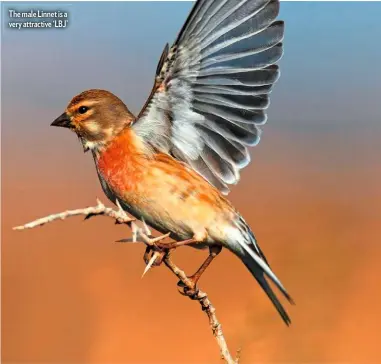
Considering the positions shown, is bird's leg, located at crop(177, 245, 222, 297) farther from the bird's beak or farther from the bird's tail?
the bird's beak

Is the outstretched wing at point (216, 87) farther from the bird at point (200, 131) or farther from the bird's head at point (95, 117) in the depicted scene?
the bird's head at point (95, 117)

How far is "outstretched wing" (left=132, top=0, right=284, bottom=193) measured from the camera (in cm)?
270

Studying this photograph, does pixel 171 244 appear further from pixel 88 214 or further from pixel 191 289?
pixel 88 214

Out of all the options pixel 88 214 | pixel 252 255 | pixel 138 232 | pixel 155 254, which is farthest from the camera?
pixel 252 255

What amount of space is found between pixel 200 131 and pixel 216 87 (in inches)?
7.7

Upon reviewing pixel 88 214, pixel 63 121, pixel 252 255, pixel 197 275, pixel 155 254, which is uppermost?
pixel 88 214

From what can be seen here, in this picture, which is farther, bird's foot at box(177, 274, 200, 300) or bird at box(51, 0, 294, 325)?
bird at box(51, 0, 294, 325)

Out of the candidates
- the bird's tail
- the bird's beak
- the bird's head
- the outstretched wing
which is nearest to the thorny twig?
the bird's tail

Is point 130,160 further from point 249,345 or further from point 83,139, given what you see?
point 249,345

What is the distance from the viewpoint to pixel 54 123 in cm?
301

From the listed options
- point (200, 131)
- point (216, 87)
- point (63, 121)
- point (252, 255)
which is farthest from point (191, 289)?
point (63, 121)

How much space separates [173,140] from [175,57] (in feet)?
1.22

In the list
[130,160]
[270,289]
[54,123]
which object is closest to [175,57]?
[130,160]

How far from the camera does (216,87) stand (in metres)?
2.83
